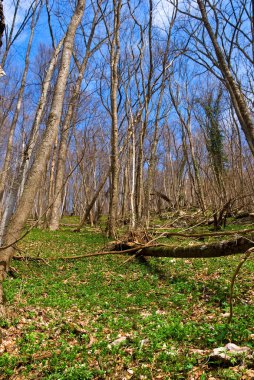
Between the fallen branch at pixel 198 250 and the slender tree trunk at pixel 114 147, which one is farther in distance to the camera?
the slender tree trunk at pixel 114 147

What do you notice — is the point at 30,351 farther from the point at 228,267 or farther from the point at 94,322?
the point at 228,267

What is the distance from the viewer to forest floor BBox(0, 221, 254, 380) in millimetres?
3119

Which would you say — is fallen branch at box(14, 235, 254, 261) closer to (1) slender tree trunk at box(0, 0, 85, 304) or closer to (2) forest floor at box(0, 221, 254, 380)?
(2) forest floor at box(0, 221, 254, 380)

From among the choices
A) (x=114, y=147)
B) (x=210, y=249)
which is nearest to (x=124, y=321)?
(x=210, y=249)

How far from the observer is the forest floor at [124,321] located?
312cm

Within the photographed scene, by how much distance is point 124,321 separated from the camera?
441 centimetres

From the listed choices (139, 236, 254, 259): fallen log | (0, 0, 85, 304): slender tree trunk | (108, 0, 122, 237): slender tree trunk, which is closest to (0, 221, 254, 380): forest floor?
(139, 236, 254, 259): fallen log

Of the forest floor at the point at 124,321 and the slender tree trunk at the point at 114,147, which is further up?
the slender tree trunk at the point at 114,147

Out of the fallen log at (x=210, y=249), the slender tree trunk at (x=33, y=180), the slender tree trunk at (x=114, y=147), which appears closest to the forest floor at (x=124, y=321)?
the fallen log at (x=210, y=249)

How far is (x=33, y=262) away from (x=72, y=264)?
1.01m

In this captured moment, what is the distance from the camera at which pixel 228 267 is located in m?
6.96

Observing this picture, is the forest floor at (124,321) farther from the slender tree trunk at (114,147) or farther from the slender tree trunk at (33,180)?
the slender tree trunk at (114,147)

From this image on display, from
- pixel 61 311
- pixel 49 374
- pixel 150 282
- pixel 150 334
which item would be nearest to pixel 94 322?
pixel 61 311

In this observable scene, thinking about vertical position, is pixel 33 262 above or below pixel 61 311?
above
